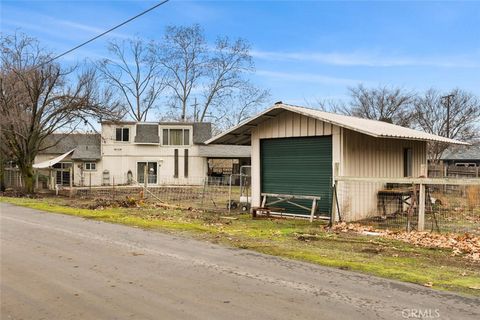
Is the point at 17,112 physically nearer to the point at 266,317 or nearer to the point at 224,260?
the point at 224,260

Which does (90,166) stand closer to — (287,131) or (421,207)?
(287,131)

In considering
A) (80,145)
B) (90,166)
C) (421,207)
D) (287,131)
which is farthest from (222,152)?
(421,207)

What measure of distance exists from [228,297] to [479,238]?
6.80 m

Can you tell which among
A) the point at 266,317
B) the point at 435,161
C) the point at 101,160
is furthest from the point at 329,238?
the point at 435,161

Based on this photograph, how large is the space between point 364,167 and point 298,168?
221cm

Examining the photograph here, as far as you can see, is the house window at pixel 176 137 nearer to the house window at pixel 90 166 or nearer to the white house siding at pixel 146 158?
the white house siding at pixel 146 158

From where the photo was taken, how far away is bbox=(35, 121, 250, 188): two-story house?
132 ft

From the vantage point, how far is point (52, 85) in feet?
87.2

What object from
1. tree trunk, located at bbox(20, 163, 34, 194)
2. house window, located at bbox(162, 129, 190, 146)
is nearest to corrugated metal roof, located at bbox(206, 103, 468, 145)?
tree trunk, located at bbox(20, 163, 34, 194)

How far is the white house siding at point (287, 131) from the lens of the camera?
46.4 feet

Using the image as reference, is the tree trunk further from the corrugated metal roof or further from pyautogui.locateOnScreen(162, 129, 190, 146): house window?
the corrugated metal roof

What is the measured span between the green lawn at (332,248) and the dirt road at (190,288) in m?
0.52

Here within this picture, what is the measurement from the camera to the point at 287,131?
15484 millimetres

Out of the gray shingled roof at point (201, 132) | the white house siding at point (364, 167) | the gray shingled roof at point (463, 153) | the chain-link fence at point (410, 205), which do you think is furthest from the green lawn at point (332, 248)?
the gray shingled roof at point (463, 153)
